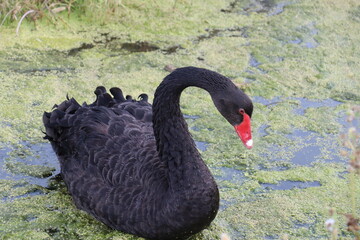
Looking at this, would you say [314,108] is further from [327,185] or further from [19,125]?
[19,125]

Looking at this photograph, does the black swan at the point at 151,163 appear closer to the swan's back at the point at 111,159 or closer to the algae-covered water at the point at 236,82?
the swan's back at the point at 111,159

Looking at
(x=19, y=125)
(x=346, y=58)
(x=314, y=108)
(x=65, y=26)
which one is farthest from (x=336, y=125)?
(x=65, y=26)

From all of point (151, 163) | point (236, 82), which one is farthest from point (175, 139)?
point (236, 82)

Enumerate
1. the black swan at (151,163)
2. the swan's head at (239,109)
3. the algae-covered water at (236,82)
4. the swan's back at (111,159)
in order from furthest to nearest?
1. the algae-covered water at (236,82)
2. the swan's back at (111,159)
3. the black swan at (151,163)
4. the swan's head at (239,109)

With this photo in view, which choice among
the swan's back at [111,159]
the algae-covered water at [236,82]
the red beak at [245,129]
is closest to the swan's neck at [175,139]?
the swan's back at [111,159]

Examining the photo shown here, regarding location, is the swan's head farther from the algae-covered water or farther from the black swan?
the algae-covered water

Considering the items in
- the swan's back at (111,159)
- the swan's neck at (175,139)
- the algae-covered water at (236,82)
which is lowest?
the algae-covered water at (236,82)

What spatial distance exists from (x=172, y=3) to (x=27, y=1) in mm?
1700

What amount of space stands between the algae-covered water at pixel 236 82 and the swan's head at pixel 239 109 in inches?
29.4

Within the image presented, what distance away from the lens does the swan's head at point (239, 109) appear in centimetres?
258

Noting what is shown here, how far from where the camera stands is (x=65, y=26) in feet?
18.5

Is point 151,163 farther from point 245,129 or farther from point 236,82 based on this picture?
point 236,82

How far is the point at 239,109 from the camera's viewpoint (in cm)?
258

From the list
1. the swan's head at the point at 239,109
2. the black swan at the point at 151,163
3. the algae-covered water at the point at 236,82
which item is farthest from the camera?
the algae-covered water at the point at 236,82
